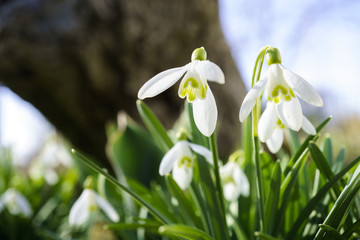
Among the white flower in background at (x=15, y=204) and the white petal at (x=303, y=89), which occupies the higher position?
the white petal at (x=303, y=89)

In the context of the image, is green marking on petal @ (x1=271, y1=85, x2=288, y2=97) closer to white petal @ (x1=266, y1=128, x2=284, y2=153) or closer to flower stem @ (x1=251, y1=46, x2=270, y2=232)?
flower stem @ (x1=251, y1=46, x2=270, y2=232)

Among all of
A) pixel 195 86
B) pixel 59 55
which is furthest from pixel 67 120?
pixel 195 86

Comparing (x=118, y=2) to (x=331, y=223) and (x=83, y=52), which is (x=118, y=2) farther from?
(x=331, y=223)

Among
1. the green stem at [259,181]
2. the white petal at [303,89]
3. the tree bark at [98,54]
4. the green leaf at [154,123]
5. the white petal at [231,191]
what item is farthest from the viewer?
the tree bark at [98,54]

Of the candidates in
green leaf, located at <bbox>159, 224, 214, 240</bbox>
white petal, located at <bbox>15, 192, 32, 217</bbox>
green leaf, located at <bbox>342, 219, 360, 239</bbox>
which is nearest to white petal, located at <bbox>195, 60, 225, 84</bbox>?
green leaf, located at <bbox>159, 224, 214, 240</bbox>

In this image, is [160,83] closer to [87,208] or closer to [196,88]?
[196,88]

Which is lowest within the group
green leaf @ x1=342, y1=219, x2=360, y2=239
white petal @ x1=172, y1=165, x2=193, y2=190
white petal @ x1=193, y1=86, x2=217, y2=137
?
green leaf @ x1=342, y1=219, x2=360, y2=239

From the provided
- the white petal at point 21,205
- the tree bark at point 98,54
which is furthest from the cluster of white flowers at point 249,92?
the tree bark at point 98,54

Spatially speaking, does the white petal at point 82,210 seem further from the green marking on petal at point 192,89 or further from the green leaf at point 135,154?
the green marking on petal at point 192,89
